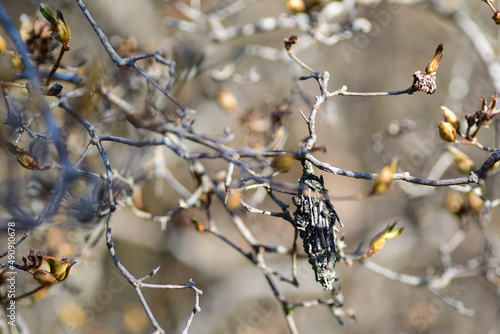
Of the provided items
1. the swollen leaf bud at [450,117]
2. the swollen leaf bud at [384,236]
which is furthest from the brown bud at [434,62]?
the swollen leaf bud at [384,236]

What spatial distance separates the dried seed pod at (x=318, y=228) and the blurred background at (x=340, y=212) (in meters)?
2.60

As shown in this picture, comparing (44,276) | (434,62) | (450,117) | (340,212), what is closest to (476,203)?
(450,117)

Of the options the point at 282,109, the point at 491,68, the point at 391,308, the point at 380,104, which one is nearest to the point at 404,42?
the point at 380,104

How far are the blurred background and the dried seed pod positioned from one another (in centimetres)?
260

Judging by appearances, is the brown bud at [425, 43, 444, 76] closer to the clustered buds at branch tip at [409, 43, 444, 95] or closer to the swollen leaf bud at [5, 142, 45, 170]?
the clustered buds at branch tip at [409, 43, 444, 95]

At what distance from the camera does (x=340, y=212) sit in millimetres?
4887

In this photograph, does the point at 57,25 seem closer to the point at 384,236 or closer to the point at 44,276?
the point at 44,276

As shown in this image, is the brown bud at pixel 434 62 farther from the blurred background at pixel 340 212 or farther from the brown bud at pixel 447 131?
the blurred background at pixel 340 212

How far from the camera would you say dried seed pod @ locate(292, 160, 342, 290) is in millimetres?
984

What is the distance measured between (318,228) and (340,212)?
406 cm

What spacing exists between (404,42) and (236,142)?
2802mm

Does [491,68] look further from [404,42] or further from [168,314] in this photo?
[168,314]

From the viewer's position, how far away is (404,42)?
16.0 feet

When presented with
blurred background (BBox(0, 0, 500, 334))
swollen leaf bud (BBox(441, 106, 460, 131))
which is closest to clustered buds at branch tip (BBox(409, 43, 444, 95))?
swollen leaf bud (BBox(441, 106, 460, 131))
